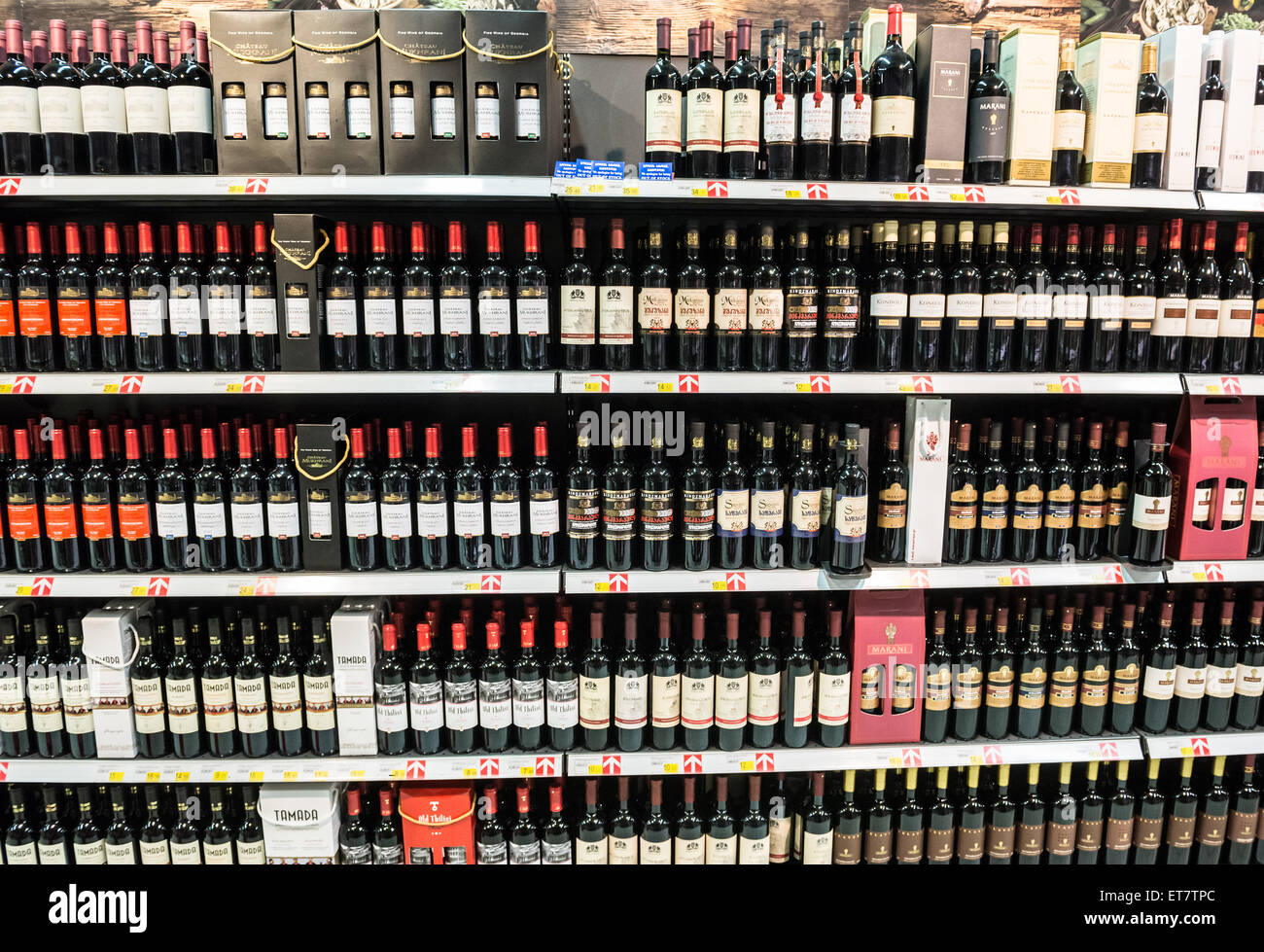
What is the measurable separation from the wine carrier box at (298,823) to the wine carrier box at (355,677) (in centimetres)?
17

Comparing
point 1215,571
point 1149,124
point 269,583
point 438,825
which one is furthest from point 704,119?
point 438,825

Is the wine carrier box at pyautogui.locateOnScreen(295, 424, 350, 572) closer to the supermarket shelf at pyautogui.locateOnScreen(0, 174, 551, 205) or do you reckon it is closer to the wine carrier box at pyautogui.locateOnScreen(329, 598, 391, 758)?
the wine carrier box at pyautogui.locateOnScreen(329, 598, 391, 758)

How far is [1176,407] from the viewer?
9.60ft

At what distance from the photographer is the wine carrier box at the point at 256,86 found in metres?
2.28

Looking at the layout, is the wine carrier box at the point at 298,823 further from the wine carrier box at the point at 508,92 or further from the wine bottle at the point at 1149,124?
the wine bottle at the point at 1149,124

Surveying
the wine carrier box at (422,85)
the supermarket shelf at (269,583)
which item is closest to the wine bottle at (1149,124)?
the wine carrier box at (422,85)

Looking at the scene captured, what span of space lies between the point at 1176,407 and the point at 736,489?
1.66m

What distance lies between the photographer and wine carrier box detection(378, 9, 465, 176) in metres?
2.28

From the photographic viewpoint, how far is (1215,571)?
2568 millimetres

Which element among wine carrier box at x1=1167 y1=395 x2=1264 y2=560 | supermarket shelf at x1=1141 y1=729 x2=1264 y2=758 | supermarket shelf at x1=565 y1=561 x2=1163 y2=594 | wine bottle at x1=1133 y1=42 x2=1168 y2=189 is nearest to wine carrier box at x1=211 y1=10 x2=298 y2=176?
supermarket shelf at x1=565 y1=561 x2=1163 y2=594
